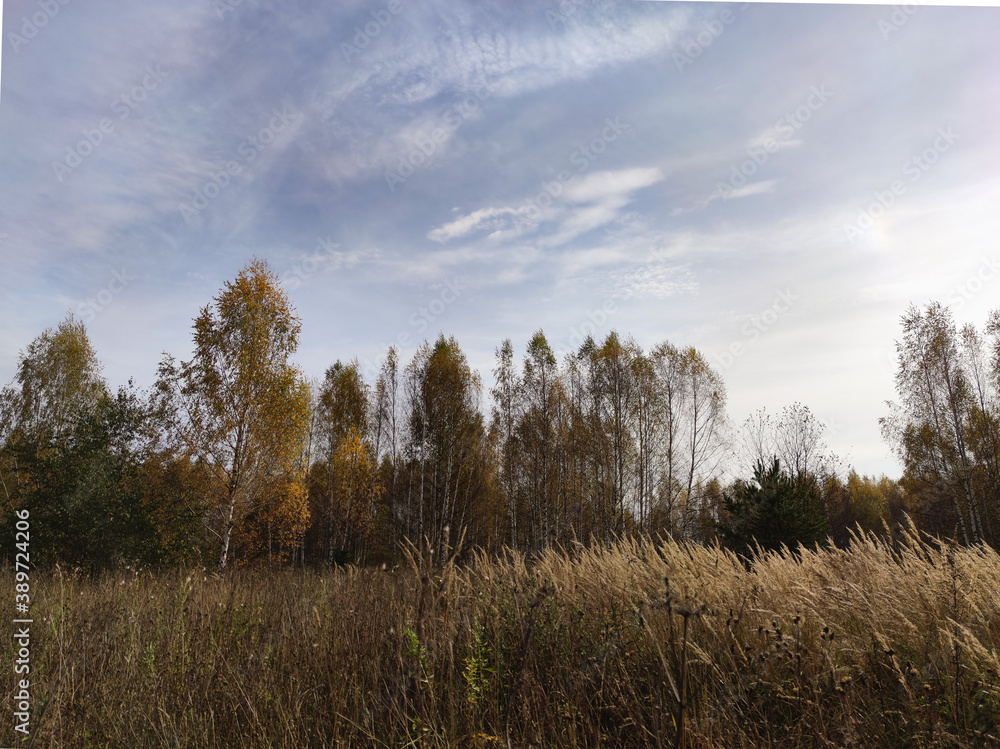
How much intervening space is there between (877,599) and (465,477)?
83.4 ft

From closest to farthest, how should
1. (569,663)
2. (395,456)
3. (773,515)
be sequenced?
(569,663) < (773,515) < (395,456)

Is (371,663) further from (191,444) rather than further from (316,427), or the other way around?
(316,427)

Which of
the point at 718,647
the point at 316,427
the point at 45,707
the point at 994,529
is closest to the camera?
the point at 45,707

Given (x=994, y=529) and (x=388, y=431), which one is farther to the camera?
(x=388, y=431)

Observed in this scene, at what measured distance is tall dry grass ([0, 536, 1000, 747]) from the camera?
9.86 feet

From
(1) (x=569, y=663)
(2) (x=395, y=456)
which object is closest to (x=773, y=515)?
(1) (x=569, y=663)

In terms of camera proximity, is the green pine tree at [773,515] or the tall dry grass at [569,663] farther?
A: the green pine tree at [773,515]

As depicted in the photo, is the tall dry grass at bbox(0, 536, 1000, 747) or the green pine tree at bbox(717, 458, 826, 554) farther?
the green pine tree at bbox(717, 458, 826, 554)

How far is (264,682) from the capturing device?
3.87 meters

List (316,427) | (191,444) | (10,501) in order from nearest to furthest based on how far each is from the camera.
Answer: (10,501) < (191,444) < (316,427)

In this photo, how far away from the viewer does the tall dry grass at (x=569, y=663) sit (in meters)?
3.00

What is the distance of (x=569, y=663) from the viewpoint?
359 cm

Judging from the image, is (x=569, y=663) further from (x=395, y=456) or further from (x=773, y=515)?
(x=395, y=456)

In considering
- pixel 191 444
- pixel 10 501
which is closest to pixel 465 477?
pixel 191 444
